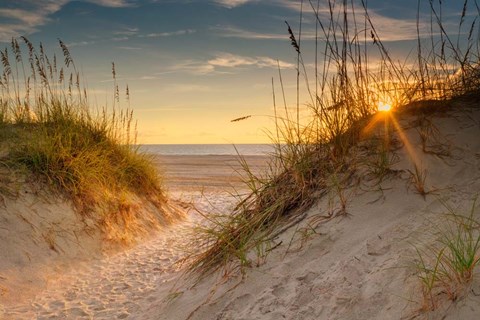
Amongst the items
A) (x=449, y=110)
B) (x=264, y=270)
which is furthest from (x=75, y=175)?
(x=449, y=110)

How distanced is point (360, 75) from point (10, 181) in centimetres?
395

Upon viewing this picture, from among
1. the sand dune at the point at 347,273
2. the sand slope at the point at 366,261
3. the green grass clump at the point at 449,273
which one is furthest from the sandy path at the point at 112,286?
the green grass clump at the point at 449,273

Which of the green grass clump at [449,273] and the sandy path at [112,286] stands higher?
the green grass clump at [449,273]

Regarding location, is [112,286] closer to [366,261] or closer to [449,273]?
[366,261]

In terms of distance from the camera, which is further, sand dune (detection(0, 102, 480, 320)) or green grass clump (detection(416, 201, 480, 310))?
sand dune (detection(0, 102, 480, 320))

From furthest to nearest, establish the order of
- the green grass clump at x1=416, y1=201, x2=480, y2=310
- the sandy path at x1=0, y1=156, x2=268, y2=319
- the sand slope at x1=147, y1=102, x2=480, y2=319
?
the sandy path at x1=0, y1=156, x2=268, y2=319 < the sand slope at x1=147, y1=102, x2=480, y2=319 < the green grass clump at x1=416, y1=201, x2=480, y2=310

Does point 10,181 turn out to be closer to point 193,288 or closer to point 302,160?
point 193,288

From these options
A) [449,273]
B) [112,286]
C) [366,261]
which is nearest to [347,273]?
[366,261]

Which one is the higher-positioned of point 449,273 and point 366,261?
point 449,273

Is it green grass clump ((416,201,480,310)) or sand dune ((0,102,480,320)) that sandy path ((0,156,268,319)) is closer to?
sand dune ((0,102,480,320))

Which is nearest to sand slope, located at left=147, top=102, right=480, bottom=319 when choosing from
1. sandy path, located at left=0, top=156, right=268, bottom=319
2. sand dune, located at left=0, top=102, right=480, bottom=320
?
sand dune, located at left=0, top=102, right=480, bottom=320

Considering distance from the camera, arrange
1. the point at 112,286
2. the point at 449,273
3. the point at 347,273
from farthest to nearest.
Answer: the point at 112,286 → the point at 347,273 → the point at 449,273

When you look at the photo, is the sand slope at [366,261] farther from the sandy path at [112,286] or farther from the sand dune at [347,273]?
the sandy path at [112,286]

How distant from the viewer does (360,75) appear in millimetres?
3752
